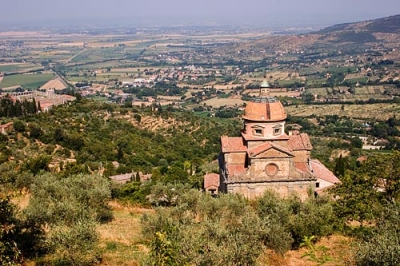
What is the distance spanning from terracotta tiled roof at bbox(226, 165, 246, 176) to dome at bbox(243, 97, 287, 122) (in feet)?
12.7

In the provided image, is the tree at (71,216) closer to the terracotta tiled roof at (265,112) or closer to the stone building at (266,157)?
the stone building at (266,157)

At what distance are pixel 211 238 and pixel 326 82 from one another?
16676 cm

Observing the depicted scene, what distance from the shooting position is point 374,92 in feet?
449

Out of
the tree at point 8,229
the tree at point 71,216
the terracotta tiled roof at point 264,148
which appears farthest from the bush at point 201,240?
the terracotta tiled roof at point 264,148

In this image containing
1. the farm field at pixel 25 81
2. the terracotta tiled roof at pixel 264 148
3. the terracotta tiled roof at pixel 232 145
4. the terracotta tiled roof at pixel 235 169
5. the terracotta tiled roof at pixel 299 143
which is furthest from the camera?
the farm field at pixel 25 81

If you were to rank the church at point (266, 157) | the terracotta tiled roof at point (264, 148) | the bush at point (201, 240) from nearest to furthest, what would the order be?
the bush at point (201, 240) → the terracotta tiled roof at point (264, 148) → the church at point (266, 157)

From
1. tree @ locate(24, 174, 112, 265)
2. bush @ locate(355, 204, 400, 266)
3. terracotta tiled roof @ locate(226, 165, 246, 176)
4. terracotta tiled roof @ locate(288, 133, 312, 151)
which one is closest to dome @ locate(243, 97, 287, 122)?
terracotta tiled roof @ locate(288, 133, 312, 151)

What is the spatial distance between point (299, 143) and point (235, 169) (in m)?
5.60

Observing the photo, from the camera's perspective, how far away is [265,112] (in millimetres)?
31625

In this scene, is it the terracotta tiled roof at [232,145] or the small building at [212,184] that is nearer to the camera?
the terracotta tiled roof at [232,145]

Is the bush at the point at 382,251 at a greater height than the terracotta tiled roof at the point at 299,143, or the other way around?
the bush at the point at 382,251

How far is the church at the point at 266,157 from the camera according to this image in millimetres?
30688

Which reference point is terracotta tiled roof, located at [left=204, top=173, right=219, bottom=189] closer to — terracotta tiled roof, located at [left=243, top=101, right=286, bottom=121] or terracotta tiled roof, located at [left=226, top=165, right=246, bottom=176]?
terracotta tiled roof, located at [left=226, top=165, right=246, bottom=176]

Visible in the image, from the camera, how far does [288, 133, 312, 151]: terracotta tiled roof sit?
32.4 metres
